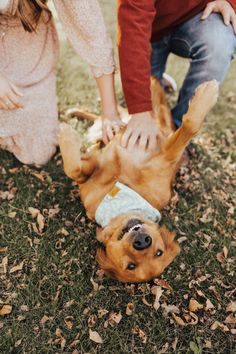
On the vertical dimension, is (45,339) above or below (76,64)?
below

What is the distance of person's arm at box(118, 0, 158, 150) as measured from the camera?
268cm

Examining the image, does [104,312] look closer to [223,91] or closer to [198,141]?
[198,141]

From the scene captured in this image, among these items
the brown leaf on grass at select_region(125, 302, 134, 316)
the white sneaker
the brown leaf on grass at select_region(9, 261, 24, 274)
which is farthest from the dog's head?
the white sneaker

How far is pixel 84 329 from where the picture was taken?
2730mm

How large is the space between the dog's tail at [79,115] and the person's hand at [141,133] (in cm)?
98

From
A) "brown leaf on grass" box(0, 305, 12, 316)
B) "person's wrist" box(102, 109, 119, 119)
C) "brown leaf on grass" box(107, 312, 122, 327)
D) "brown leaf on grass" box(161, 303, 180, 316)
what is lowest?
"brown leaf on grass" box(161, 303, 180, 316)

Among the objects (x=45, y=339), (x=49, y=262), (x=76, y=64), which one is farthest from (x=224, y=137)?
(x=45, y=339)

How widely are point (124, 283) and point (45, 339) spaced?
2.03 ft

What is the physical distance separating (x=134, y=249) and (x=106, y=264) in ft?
1.00

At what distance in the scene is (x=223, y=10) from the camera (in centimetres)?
301

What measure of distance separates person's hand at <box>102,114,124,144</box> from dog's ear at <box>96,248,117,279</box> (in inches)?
32.1

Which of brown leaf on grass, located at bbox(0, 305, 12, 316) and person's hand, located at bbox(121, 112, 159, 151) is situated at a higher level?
person's hand, located at bbox(121, 112, 159, 151)

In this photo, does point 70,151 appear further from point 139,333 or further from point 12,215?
point 139,333

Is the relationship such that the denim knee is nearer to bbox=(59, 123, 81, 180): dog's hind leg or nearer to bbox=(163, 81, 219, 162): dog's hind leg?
bbox=(163, 81, 219, 162): dog's hind leg
